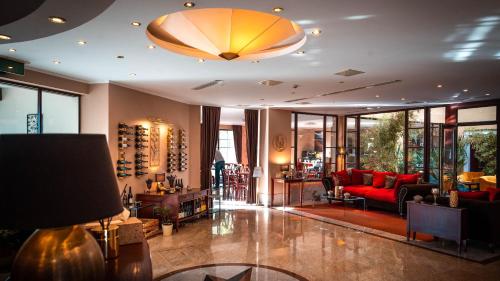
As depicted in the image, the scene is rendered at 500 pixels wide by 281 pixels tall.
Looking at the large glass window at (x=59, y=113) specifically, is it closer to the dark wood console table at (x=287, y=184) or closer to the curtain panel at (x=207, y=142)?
the curtain panel at (x=207, y=142)

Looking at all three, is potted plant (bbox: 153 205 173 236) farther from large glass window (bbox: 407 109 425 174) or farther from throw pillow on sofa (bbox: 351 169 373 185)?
large glass window (bbox: 407 109 425 174)

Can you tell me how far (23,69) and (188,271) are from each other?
361 centimetres

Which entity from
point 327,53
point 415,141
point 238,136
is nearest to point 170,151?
point 327,53

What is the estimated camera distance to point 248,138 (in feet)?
33.9

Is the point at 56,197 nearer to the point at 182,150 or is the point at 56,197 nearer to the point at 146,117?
the point at 146,117

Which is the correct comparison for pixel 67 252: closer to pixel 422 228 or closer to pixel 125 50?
pixel 125 50

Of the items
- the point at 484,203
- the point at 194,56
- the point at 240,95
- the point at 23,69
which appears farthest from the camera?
the point at 240,95

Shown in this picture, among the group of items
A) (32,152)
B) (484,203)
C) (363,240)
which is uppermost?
(32,152)

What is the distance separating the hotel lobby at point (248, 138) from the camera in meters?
1.20

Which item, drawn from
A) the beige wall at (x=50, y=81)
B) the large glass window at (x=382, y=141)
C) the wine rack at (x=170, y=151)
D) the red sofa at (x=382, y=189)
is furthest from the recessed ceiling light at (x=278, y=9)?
the large glass window at (x=382, y=141)

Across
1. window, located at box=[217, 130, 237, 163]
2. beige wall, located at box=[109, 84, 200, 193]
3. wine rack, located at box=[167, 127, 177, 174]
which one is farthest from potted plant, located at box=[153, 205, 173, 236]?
window, located at box=[217, 130, 237, 163]

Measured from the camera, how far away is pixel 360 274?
459 centimetres

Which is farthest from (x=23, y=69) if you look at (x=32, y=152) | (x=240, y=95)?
(x=32, y=152)

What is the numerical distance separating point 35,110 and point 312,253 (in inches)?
199
